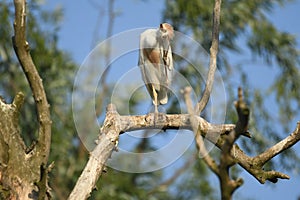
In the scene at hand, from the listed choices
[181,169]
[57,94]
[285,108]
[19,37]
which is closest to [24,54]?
[19,37]

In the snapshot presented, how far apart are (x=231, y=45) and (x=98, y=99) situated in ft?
7.53

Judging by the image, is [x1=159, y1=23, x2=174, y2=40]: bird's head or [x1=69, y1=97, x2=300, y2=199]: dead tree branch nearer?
[x1=69, y1=97, x2=300, y2=199]: dead tree branch

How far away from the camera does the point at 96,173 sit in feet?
11.1

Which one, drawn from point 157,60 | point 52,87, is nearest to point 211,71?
point 157,60

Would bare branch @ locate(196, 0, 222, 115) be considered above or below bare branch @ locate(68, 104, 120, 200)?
above

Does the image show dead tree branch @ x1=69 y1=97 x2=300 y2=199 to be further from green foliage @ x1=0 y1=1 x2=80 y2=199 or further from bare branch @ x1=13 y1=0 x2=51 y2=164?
green foliage @ x1=0 y1=1 x2=80 y2=199

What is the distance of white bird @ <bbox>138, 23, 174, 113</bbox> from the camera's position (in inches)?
154

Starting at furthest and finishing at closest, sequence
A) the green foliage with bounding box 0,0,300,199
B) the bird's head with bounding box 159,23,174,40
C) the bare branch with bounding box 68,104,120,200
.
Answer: the green foliage with bounding box 0,0,300,199, the bird's head with bounding box 159,23,174,40, the bare branch with bounding box 68,104,120,200

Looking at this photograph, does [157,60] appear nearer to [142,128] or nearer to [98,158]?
[142,128]

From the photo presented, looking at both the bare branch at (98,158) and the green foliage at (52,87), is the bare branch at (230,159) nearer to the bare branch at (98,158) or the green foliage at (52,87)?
the bare branch at (98,158)

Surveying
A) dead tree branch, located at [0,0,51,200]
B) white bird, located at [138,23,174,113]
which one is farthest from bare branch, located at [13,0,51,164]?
white bird, located at [138,23,174,113]

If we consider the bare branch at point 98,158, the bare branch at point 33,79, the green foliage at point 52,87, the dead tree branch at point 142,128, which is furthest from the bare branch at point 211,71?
the green foliage at point 52,87

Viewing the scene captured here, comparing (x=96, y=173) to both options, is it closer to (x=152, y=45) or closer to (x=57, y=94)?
(x=152, y=45)

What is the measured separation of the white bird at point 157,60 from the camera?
3.91 m
